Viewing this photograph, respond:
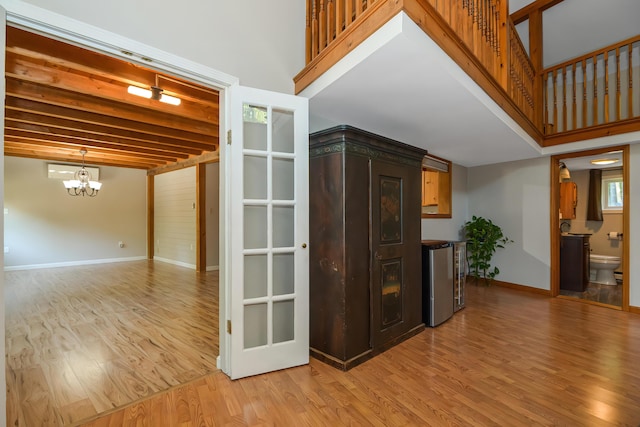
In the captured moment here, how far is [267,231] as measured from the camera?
2.17 m

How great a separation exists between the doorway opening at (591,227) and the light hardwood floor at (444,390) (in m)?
1.65

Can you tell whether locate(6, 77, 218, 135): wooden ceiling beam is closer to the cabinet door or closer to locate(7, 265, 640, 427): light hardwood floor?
locate(7, 265, 640, 427): light hardwood floor

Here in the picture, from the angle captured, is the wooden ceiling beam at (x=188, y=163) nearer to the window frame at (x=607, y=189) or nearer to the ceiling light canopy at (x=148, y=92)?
the ceiling light canopy at (x=148, y=92)

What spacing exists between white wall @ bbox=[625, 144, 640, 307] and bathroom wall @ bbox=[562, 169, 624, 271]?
225 cm

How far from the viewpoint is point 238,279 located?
2.05m

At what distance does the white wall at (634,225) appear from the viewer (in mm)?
3533

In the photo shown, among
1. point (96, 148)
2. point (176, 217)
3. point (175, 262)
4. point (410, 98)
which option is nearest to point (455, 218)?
point (410, 98)

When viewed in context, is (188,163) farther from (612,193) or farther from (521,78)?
(612,193)

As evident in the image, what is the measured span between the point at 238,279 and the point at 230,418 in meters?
0.81

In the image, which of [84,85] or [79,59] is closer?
[79,59]

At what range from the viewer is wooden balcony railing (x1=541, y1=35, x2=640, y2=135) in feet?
11.6

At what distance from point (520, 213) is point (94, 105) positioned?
6152mm

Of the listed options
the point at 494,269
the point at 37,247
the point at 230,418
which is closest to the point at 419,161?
the point at 230,418

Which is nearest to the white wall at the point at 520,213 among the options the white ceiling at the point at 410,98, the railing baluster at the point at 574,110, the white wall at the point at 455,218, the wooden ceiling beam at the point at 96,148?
the white wall at the point at 455,218
